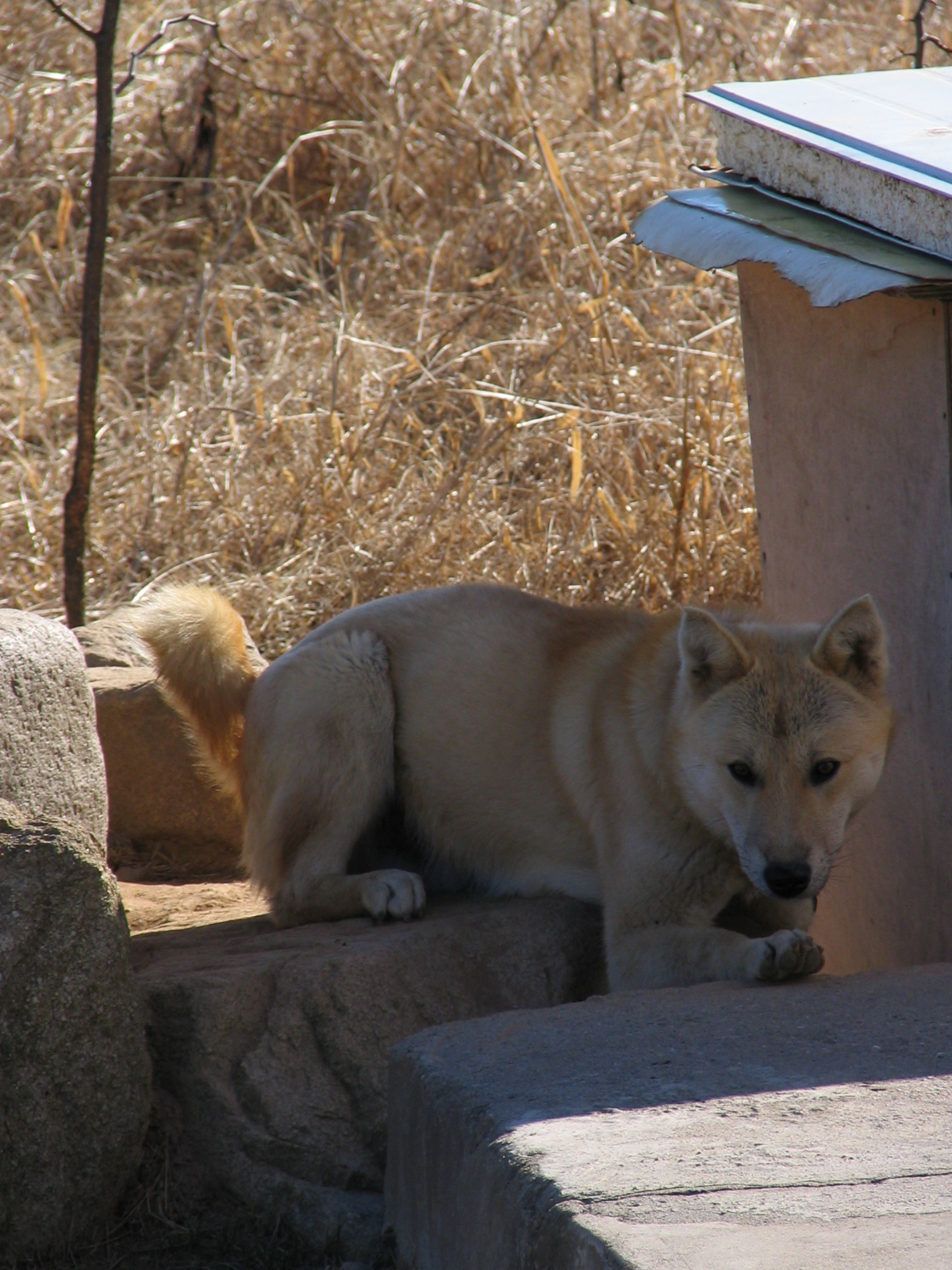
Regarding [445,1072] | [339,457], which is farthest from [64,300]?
[445,1072]

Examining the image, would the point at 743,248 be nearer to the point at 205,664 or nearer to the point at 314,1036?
the point at 205,664

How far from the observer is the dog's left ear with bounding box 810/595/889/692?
10.7 feet

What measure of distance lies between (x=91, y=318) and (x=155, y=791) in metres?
1.85

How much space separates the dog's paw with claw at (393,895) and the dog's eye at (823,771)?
1.12 m

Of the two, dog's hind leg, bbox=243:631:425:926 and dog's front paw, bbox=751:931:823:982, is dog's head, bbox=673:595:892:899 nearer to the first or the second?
dog's front paw, bbox=751:931:823:982

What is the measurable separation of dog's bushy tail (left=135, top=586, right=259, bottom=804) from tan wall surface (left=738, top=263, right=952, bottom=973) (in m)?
1.69

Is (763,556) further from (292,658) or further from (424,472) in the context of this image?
(424,472)

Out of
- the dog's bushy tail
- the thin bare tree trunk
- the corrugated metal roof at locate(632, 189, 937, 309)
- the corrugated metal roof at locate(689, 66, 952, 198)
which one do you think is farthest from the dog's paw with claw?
the thin bare tree trunk

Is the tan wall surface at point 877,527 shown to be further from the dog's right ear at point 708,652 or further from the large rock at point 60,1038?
the large rock at point 60,1038

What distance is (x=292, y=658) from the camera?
405 centimetres

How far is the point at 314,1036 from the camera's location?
326cm

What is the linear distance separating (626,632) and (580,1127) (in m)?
1.87

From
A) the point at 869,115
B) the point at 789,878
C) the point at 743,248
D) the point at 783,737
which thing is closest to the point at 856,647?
the point at 783,737

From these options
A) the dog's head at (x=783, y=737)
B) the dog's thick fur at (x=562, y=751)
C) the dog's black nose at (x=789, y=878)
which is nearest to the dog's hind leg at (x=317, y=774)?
the dog's thick fur at (x=562, y=751)
